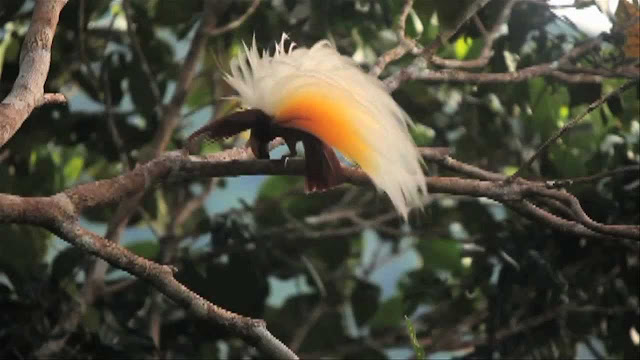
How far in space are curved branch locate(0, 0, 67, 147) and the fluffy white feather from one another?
0.16 m

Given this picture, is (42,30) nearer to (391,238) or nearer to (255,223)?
(255,223)

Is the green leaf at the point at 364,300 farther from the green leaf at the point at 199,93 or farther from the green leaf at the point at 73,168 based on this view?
the green leaf at the point at 73,168

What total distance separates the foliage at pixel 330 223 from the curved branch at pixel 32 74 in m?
0.41

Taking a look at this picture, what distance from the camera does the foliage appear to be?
1.43 metres

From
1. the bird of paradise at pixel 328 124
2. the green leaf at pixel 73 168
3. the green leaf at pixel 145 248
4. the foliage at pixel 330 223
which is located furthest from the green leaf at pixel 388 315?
the bird of paradise at pixel 328 124

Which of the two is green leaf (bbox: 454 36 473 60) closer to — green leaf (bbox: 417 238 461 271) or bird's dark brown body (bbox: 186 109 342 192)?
green leaf (bbox: 417 238 461 271)

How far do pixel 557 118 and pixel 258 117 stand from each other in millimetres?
827

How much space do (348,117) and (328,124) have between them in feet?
0.05

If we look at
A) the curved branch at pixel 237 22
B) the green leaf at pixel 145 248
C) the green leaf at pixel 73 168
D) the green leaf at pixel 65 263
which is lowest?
the green leaf at pixel 145 248

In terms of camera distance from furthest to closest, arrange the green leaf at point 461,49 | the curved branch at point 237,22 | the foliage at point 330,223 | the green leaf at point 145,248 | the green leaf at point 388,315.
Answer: the green leaf at point 388,315
the green leaf at point 145,248
the green leaf at point 461,49
the foliage at point 330,223
the curved branch at point 237,22

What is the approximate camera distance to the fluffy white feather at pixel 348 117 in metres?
0.82

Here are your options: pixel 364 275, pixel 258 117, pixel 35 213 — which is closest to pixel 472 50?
pixel 364 275

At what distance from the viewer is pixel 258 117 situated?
0.84m

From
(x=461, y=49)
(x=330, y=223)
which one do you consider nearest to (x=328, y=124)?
(x=461, y=49)
